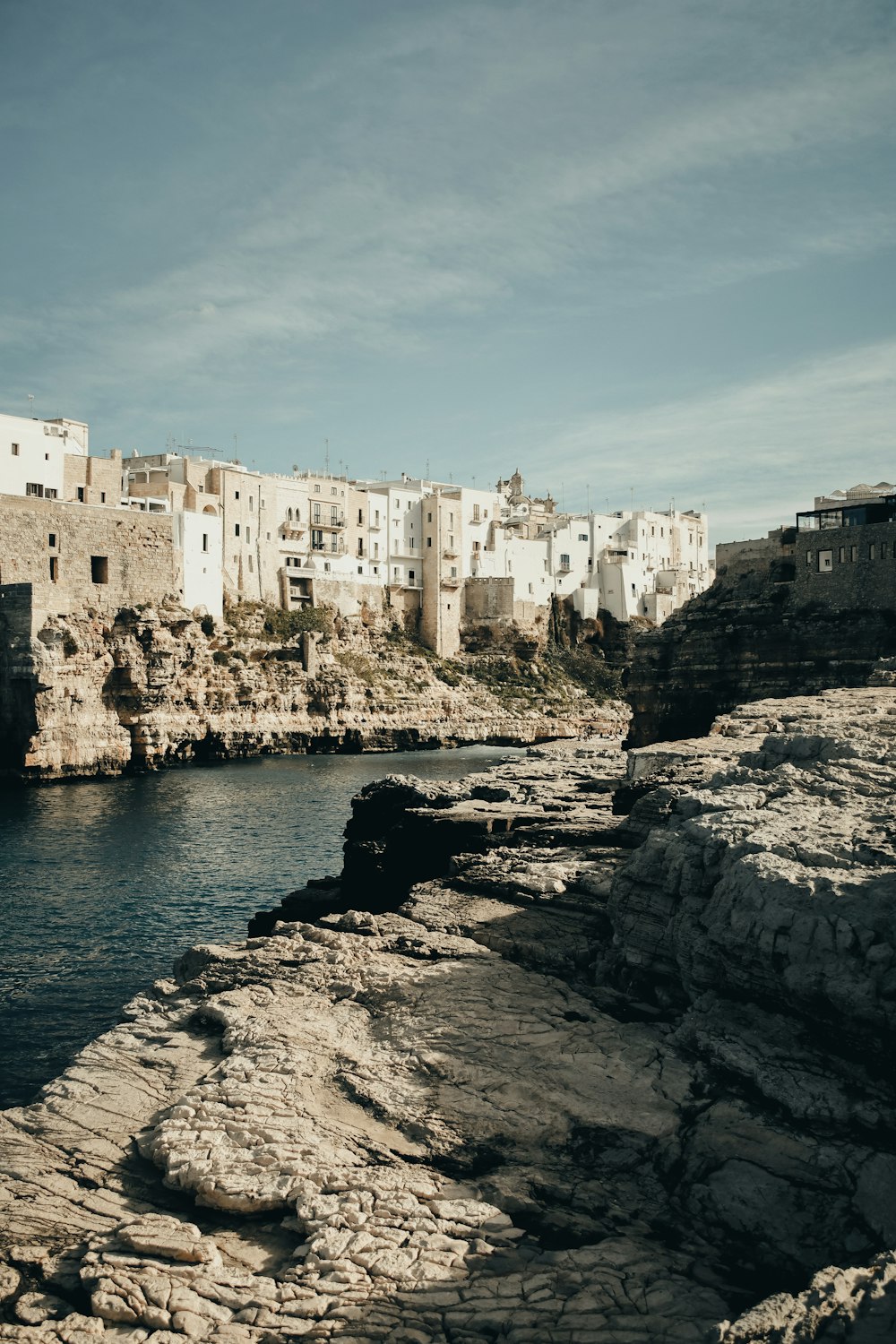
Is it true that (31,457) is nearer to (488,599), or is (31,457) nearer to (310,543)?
(310,543)

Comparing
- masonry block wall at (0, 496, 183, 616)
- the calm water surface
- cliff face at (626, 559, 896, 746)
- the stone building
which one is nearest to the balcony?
masonry block wall at (0, 496, 183, 616)

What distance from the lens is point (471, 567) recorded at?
89.9 m

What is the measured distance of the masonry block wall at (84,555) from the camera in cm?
5750

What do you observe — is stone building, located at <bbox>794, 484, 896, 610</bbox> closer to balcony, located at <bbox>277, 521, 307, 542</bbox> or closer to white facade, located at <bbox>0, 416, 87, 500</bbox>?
white facade, located at <bbox>0, 416, 87, 500</bbox>

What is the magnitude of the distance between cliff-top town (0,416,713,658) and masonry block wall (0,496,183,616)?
7 centimetres

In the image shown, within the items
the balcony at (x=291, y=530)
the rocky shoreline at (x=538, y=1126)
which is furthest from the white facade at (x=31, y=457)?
the rocky shoreline at (x=538, y=1126)

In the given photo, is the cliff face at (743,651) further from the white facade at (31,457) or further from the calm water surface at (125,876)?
the white facade at (31,457)

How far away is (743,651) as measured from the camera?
4378cm

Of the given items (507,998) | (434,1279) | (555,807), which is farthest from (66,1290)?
(555,807)

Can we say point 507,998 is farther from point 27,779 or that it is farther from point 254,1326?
point 27,779

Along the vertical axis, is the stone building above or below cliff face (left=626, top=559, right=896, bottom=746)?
above

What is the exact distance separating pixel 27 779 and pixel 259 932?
34176 mm

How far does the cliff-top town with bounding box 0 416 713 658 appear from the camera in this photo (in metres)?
60.8

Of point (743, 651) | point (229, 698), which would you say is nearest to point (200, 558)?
point (229, 698)
